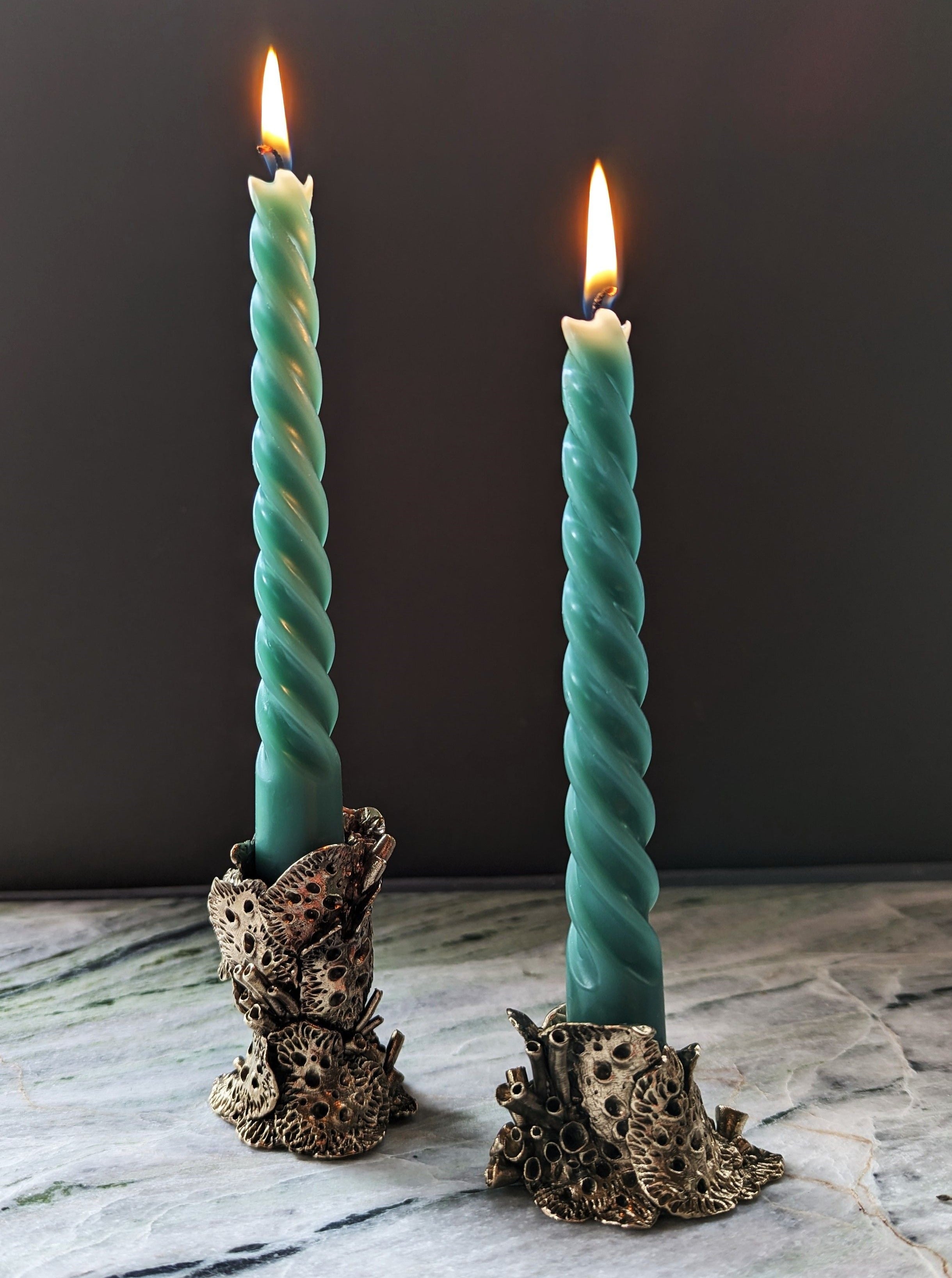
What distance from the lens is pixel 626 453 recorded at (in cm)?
43

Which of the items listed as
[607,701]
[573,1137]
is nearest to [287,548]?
[607,701]

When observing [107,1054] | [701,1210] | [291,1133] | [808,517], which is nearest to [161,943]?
[107,1054]

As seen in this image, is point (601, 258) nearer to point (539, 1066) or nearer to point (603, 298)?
point (603, 298)

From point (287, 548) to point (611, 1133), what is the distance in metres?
0.27

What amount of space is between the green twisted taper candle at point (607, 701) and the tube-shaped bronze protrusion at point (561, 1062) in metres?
0.01

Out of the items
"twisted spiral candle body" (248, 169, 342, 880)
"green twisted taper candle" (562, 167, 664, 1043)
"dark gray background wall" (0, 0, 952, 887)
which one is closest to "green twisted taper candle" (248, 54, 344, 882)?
"twisted spiral candle body" (248, 169, 342, 880)

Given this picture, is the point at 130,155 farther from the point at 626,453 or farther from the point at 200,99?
the point at 626,453

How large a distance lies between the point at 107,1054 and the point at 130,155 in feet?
1.97

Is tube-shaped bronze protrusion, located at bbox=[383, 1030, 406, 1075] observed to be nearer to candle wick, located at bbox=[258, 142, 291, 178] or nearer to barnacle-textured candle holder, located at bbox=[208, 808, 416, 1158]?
barnacle-textured candle holder, located at bbox=[208, 808, 416, 1158]

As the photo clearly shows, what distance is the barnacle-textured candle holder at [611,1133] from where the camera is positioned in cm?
41

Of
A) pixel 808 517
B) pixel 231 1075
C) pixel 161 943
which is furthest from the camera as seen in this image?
pixel 808 517

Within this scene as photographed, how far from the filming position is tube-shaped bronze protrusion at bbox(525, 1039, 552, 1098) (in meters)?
0.42

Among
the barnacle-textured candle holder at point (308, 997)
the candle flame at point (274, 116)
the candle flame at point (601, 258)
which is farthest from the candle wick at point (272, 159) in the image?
the barnacle-textured candle holder at point (308, 997)

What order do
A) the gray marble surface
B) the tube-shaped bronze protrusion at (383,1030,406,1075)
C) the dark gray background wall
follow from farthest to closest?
1. the dark gray background wall
2. the tube-shaped bronze protrusion at (383,1030,406,1075)
3. the gray marble surface
